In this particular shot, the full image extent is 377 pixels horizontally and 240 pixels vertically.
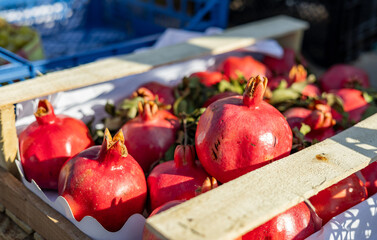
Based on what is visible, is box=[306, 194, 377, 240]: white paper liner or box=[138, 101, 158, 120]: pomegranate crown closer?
box=[306, 194, 377, 240]: white paper liner

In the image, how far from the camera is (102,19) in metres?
2.74

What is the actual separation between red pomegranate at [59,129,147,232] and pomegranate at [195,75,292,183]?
0.16m

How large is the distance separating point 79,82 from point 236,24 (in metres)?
2.12

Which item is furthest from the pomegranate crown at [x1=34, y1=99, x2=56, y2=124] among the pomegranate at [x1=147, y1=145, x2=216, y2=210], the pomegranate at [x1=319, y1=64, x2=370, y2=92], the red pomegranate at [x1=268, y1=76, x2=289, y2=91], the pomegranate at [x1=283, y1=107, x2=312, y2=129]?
the pomegranate at [x1=319, y1=64, x2=370, y2=92]

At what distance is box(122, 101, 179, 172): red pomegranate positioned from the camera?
3.46ft

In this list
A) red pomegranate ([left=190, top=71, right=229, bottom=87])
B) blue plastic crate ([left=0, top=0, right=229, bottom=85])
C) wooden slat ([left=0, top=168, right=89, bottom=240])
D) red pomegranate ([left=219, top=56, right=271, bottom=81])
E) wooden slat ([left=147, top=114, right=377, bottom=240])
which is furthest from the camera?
blue plastic crate ([left=0, top=0, right=229, bottom=85])

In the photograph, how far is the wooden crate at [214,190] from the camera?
23.7 inches

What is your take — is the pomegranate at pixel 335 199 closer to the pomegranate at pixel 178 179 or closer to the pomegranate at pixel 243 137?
the pomegranate at pixel 243 137

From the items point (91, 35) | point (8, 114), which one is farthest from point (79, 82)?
point (91, 35)

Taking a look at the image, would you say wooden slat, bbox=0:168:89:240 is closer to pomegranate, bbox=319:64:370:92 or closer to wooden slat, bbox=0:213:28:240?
wooden slat, bbox=0:213:28:240

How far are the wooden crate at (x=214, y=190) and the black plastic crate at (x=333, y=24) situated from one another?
1335mm

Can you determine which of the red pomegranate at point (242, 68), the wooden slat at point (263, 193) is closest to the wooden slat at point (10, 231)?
the wooden slat at point (263, 193)

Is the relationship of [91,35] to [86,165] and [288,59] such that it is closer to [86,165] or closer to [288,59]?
[288,59]

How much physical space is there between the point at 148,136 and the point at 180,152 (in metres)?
0.19
